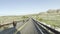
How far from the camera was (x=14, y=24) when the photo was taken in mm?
23844
